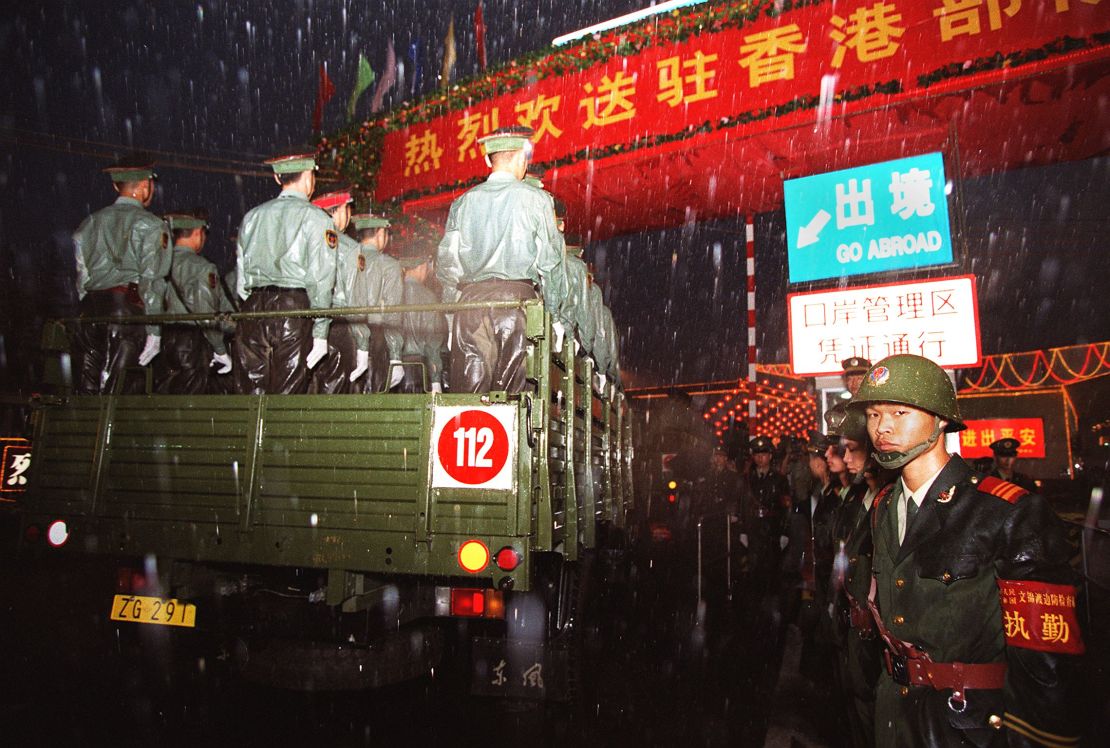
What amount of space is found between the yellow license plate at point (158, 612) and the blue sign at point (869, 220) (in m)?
9.00

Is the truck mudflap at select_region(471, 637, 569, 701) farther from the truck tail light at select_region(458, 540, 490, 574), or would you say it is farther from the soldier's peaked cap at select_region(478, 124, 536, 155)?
the soldier's peaked cap at select_region(478, 124, 536, 155)

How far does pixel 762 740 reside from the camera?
4352 mm

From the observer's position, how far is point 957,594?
2.12 metres

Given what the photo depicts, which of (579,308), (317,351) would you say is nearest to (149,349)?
(317,351)

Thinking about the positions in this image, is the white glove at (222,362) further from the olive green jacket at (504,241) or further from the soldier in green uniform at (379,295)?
the olive green jacket at (504,241)

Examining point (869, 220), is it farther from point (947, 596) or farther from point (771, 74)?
point (947, 596)

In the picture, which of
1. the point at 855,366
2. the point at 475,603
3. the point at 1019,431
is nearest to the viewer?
the point at 475,603

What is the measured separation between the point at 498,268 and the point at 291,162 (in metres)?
1.94

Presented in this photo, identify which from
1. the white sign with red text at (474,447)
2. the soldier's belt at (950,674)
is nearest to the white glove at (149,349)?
the white sign with red text at (474,447)

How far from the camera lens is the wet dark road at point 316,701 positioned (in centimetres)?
396

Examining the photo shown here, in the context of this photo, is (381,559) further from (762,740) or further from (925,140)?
(925,140)

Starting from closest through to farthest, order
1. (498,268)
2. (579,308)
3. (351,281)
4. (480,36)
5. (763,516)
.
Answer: (498,268), (351,281), (579,308), (763,516), (480,36)

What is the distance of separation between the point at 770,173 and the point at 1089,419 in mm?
25447

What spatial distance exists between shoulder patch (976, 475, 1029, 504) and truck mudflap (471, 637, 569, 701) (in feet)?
8.70
